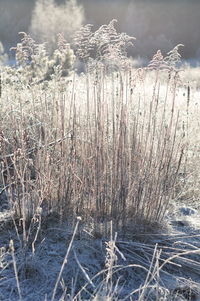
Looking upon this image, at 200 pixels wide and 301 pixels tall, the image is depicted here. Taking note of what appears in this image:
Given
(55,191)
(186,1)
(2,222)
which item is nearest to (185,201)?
(55,191)

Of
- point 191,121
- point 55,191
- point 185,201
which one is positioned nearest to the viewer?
point 55,191

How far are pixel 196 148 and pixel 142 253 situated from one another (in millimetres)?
2327

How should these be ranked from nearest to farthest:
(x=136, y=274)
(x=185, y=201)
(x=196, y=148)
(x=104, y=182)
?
(x=136, y=274) < (x=104, y=182) < (x=185, y=201) < (x=196, y=148)

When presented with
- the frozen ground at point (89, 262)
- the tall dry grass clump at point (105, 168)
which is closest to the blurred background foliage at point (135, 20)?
the tall dry grass clump at point (105, 168)

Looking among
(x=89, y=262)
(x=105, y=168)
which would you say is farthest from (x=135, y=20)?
(x=89, y=262)

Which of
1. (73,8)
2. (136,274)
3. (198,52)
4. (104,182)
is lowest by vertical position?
(136,274)

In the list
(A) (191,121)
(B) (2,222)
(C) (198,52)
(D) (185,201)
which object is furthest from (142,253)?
(C) (198,52)

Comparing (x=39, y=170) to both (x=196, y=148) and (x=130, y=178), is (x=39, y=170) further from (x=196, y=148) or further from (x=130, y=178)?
(x=196, y=148)

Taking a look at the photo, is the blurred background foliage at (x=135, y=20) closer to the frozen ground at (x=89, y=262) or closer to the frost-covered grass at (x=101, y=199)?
the frost-covered grass at (x=101, y=199)

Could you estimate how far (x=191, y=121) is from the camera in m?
5.67

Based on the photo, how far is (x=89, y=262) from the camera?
287 cm

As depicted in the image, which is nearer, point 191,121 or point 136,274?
point 136,274

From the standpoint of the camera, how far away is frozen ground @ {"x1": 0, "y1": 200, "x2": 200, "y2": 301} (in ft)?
8.65

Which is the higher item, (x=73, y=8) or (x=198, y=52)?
(x=73, y=8)
